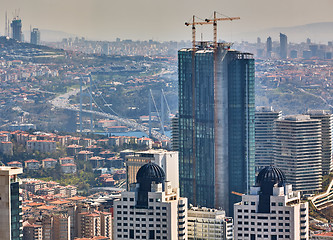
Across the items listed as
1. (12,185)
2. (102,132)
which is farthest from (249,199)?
(102,132)

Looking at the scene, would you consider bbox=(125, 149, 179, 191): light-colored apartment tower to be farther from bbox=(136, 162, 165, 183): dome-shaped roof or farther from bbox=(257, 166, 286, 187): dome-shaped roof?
bbox=(257, 166, 286, 187): dome-shaped roof

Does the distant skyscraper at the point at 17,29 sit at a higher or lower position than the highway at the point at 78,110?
higher

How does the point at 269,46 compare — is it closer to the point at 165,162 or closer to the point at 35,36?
the point at 35,36

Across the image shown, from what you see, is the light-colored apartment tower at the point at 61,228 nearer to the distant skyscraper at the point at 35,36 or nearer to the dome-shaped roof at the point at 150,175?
the dome-shaped roof at the point at 150,175

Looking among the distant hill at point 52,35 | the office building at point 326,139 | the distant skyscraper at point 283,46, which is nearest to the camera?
the office building at point 326,139

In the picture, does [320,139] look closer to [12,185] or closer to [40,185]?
[40,185]

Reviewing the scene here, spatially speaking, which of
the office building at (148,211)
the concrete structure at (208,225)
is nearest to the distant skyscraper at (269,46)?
the concrete structure at (208,225)

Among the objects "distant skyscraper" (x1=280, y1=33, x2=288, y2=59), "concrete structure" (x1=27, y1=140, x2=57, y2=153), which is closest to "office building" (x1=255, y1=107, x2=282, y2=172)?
"distant skyscraper" (x1=280, y1=33, x2=288, y2=59)
